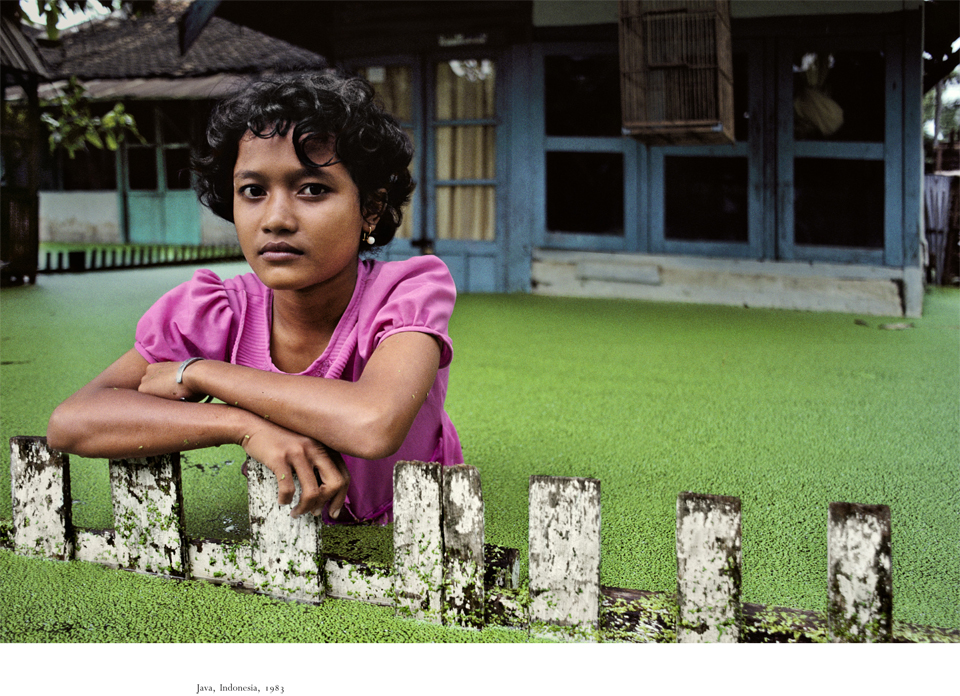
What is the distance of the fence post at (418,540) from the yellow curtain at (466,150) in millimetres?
6367

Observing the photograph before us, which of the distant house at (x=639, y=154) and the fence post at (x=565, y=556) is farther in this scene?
the distant house at (x=639, y=154)

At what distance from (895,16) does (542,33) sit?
115 inches

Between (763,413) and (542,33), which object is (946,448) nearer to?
(763,413)

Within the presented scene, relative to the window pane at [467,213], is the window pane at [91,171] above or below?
above

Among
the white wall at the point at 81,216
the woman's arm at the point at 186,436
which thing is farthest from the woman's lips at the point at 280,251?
the white wall at the point at 81,216

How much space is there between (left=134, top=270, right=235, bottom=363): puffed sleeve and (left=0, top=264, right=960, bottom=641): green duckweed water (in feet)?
1.71

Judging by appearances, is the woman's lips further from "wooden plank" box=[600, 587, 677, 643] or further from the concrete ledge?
the concrete ledge

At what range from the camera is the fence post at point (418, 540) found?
1508mm

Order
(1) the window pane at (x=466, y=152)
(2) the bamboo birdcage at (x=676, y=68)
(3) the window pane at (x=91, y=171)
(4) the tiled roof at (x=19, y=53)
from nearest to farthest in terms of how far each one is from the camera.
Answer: (2) the bamboo birdcage at (x=676, y=68) → (4) the tiled roof at (x=19, y=53) → (1) the window pane at (x=466, y=152) → (3) the window pane at (x=91, y=171)

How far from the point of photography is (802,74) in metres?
6.71

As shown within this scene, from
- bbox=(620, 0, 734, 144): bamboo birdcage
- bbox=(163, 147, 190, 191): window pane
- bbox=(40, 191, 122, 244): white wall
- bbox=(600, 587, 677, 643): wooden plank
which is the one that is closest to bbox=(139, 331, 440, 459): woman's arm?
bbox=(600, 587, 677, 643): wooden plank

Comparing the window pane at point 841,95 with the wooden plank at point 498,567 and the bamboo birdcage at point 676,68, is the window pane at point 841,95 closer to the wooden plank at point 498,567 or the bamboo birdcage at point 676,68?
the bamboo birdcage at point 676,68

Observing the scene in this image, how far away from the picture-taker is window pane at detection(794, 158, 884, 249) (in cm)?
668

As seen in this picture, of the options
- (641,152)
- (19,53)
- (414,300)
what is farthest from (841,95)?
(19,53)
